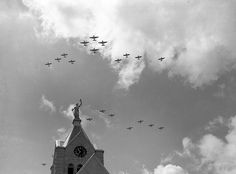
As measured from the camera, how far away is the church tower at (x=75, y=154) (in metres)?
77.5

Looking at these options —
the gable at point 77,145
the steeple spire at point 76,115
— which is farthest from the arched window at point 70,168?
the steeple spire at point 76,115

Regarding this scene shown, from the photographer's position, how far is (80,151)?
8050 centimetres

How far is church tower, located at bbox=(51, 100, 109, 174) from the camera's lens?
77500mm

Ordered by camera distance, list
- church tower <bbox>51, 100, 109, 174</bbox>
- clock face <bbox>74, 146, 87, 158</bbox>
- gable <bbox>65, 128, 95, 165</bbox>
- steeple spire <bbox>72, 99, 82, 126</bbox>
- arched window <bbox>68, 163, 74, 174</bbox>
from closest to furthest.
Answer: church tower <bbox>51, 100, 109, 174</bbox>, arched window <bbox>68, 163, 74, 174</bbox>, gable <bbox>65, 128, 95, 165</bbox>, clock face <bbox>74, 146, 87, 158</bbox>, steeple spire <bbox>72, 99, 82, 126</bbox>

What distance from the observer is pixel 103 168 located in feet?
243

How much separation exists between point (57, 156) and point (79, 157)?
13.3 feet

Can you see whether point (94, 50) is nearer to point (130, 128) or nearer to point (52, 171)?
point (130, 128)

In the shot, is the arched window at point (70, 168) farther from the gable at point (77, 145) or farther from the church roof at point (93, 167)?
the church roof at point (93, 167)

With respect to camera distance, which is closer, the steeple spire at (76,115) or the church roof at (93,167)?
the church roof at (93,167)

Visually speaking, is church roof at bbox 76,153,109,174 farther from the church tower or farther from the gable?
the gable

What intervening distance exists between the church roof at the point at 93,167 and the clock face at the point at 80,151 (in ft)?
19.1

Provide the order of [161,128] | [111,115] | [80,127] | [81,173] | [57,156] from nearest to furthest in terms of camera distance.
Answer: [161,128], [111,115], [81,173], [57,156], [80,127]

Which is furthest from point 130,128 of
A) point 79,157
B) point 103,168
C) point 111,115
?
point 79,157

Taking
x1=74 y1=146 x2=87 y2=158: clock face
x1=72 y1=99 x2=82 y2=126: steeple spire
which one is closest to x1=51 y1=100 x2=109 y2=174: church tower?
x1=74 y1=146 x2=87 y2=158: clock face
